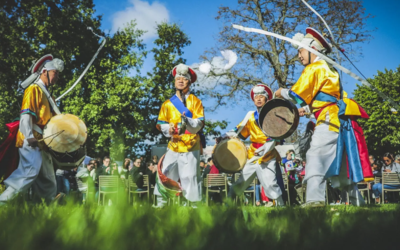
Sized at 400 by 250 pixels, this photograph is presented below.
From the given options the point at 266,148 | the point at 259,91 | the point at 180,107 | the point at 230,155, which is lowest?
the point at 230,155

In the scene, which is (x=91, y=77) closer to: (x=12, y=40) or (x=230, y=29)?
(x=12, y=40)

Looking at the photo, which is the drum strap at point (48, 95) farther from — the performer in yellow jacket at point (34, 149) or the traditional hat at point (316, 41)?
the traditional hat at point (316, 41)

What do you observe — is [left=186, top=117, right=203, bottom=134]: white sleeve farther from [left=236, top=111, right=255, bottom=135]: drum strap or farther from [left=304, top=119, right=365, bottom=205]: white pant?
[left=236, top=111, right=255, bottom=135]: drum strap

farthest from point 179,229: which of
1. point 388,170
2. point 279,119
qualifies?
point 388,170

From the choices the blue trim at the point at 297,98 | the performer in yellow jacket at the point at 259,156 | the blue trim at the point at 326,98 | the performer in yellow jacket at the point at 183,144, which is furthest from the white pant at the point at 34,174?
the blue trim at the point at 326,98

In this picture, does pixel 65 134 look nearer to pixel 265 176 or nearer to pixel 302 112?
pixel 302 112

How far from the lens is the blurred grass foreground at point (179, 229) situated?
3.72 ft

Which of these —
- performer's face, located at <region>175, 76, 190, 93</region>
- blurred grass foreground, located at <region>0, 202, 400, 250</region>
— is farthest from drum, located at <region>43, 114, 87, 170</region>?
blurred grass foreground, located at <region>0, 202, 400, 250</region>

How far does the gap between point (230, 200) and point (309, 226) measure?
0.37 meters

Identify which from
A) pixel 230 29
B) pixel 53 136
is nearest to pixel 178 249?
pixel 53 136

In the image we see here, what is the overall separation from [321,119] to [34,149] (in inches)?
133

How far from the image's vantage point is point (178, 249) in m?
1.14

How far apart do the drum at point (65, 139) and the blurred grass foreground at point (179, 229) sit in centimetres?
308

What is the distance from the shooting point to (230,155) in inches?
242
